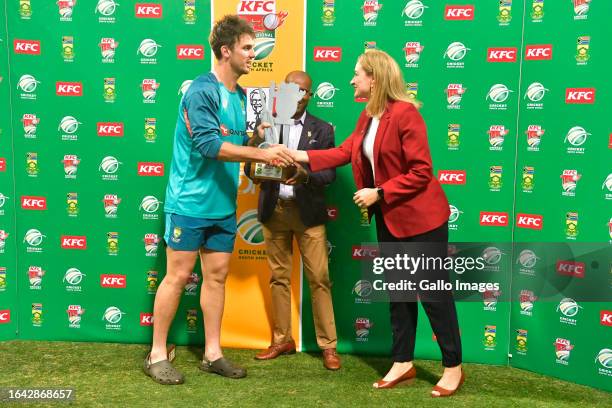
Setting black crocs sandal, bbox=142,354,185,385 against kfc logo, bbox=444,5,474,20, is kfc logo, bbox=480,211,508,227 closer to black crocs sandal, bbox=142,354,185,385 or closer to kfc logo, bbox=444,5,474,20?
kfc logo, bbox=444,5,474,20

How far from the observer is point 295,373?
12.7ft

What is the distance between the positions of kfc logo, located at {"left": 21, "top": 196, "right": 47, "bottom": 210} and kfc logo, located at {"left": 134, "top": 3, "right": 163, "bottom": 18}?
1.43 meters

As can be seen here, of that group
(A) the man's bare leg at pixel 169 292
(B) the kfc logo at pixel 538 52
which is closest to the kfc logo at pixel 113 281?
(A) the man's bare leg at pixel 169 292

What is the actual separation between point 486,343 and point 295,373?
4.25 ft

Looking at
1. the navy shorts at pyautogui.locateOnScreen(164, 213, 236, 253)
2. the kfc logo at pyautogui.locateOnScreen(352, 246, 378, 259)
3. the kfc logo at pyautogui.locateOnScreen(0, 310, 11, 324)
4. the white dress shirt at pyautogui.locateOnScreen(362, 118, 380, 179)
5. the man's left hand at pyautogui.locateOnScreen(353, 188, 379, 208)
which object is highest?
the white dress shirt at pyautogui.locateOnScreen(362, 118, 380, 179)

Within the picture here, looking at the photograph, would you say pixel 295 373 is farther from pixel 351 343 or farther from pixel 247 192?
pixel 247 192

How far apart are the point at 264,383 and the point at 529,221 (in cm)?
191

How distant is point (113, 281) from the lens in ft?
14.5

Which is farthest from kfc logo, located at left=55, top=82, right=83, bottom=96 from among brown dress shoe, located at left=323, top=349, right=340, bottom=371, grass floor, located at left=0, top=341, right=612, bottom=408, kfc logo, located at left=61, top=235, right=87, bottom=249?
brown dress shoe, located at left=323, top=349, right=340, bottom=371

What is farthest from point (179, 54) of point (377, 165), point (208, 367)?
point (208, 367)

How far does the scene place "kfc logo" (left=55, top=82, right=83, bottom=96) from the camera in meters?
4.29

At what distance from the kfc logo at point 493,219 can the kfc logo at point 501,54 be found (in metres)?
0.97

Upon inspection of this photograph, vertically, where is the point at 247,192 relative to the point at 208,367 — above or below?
above

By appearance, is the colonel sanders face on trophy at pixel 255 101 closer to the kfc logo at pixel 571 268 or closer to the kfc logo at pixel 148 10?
the kfc logo at pixel 148 10
